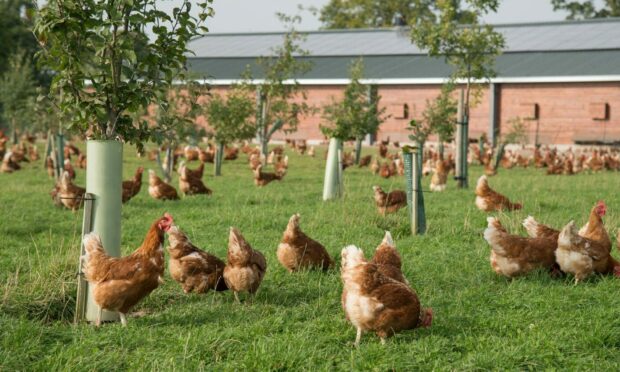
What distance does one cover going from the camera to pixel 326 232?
10320 millimetres

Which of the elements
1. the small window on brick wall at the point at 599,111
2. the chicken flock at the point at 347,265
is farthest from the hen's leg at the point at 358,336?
the small window on brick wall at the point at 599,111

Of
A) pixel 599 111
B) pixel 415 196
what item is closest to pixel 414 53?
pixel 599 111

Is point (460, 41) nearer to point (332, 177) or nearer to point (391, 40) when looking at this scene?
point (332, 177)

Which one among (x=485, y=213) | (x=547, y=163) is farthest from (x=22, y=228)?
(x=547, y=163)

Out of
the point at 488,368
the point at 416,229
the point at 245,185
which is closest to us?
the point at 488,368

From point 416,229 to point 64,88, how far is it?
213 inches

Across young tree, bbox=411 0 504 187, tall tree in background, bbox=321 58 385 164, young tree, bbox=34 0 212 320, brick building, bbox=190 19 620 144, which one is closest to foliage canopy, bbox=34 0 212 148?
young tree, bbox=34 0 212 320

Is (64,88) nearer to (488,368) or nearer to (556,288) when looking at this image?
(488,368)

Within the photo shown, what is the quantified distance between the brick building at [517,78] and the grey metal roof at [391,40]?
0.06m

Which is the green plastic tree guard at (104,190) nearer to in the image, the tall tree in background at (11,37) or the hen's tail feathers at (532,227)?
the hen's tail feathers at (532,227)

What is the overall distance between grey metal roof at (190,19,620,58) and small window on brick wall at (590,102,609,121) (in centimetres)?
387

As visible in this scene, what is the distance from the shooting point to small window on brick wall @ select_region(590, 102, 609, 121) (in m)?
37.1

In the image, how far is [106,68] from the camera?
252 inches

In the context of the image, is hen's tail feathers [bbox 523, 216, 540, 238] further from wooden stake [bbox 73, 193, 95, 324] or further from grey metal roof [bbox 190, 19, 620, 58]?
grey metal roof [bbox 190, 19, 620, 58]
